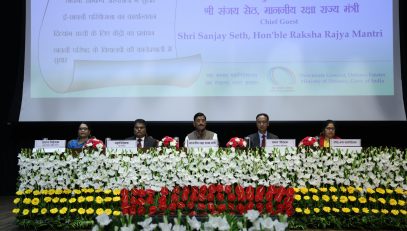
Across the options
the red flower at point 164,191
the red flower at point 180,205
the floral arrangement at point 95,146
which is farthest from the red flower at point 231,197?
the floral arrangement at point 95,146

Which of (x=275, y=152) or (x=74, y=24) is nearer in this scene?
(x=275, y=152)

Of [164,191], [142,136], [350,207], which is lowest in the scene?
[350,207]

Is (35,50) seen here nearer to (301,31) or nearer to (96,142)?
(96,142)

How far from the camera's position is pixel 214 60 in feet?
17.6

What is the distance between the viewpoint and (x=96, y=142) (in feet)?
12.1

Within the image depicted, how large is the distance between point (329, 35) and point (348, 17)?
0.99ft

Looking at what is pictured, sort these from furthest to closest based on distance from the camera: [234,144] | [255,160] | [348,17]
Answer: [348,17] → [234,144] → [255,160]

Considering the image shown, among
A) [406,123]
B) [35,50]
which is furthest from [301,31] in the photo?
→ [35,50]

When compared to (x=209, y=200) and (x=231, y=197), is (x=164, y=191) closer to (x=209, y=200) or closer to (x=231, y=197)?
(x=209, y=200)

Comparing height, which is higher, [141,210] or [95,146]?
[95,146]

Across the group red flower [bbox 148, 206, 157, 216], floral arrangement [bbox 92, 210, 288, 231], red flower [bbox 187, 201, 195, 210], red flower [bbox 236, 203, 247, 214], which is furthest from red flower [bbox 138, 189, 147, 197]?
floral arrangement [bbox 92, 210, 288, 231]

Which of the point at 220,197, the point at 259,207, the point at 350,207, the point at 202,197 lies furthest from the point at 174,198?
the point at 350,207

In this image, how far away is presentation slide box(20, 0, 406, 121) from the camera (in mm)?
5266

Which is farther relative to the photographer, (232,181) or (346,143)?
(346,143)
